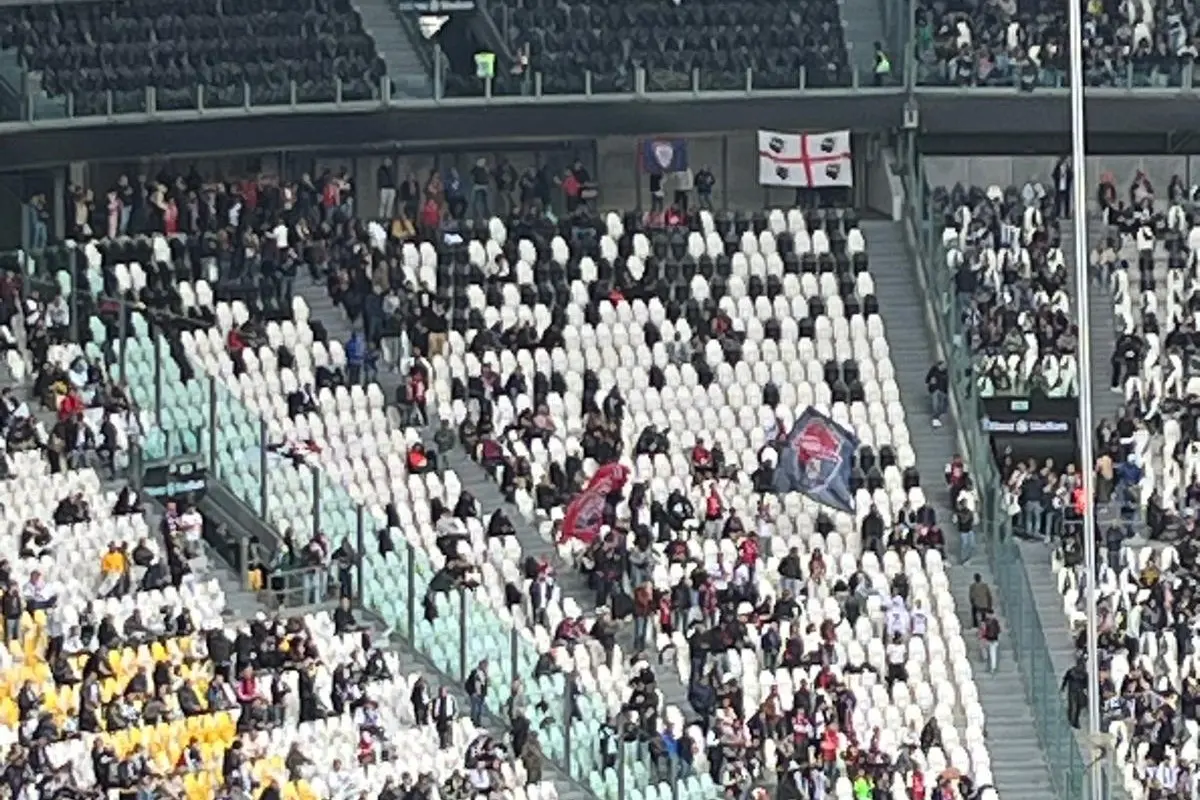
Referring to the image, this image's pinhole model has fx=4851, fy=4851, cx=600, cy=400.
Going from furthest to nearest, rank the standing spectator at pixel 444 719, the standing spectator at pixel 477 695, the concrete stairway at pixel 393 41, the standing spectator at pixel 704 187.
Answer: the standing spectator at pixel 704 187 < the concrete stairway at pixel 393 41 < the standing spectator at pixel 477 695 < the standing spectator at pixel 444 719

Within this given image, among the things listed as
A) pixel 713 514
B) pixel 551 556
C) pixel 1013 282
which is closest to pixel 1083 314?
pixel 713 514

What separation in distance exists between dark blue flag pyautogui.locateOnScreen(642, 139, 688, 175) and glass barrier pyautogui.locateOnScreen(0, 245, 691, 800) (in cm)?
887

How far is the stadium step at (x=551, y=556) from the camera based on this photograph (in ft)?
172

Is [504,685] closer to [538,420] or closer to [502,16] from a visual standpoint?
[538,420]

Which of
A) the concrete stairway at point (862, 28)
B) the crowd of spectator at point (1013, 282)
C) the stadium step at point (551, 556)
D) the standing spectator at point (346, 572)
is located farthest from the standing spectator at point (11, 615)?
the concrete stairway at point (862, 28)

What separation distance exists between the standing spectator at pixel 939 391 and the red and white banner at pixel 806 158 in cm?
451

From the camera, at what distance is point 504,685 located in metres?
51.0

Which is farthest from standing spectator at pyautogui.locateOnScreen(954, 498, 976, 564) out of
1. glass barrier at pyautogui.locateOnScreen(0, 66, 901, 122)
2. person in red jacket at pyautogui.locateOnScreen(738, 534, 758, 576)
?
glass barrier at pyautogui.locateOnScreen(0, 66, 901, 122)

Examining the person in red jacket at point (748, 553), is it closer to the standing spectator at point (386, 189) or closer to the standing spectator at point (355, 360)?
the standing spectator at point (355, 360)

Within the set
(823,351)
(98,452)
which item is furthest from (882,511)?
(98,452)

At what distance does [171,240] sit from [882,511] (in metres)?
9.16

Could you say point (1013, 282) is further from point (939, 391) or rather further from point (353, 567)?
point (353, 567)

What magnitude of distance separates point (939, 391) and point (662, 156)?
620 centimetres

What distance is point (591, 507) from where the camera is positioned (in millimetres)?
54250
